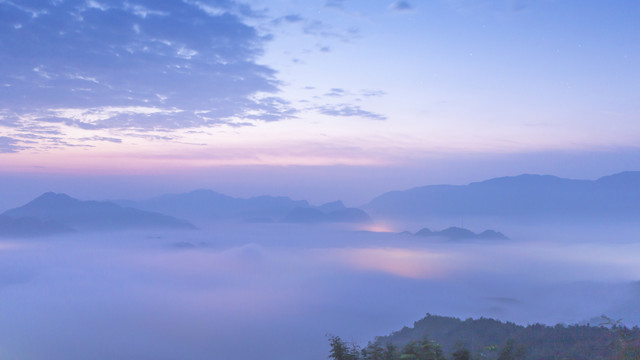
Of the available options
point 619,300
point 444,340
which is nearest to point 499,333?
point 444,340

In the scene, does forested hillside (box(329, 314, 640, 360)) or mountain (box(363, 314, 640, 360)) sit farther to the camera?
mountain (box(363, 314, 640, 360))

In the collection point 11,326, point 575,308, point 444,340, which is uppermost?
point 444,340

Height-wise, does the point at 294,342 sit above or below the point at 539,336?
below

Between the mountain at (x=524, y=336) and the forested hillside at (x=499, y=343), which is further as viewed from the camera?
the mountain at (x=524, y=336)

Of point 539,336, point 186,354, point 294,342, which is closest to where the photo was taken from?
point 539,336

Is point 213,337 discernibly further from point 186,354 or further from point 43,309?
point 43,309

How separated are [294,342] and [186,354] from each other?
1358 inches

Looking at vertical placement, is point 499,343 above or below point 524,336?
below

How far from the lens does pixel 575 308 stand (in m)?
184

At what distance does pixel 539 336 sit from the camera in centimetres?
4281

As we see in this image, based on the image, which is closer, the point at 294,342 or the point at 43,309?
the point at 294,342

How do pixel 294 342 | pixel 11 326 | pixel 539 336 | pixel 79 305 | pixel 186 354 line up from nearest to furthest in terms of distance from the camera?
pixel 539 336, pixel 186 354, pixel 294 342, pixel 11 326, pixel 79 305

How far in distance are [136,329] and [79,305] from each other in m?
62.1

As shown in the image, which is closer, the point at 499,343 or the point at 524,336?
the point at 524,336
